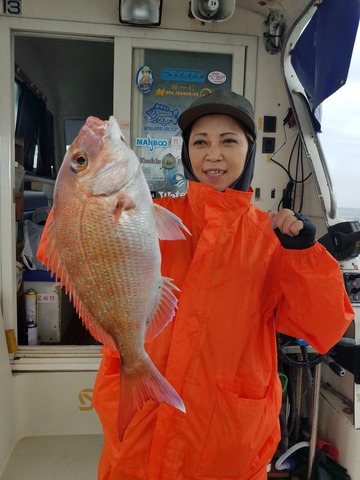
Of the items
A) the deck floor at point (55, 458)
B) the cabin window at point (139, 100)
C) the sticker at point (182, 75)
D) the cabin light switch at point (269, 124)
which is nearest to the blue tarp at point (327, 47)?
the cabin light switch at point (269, 124)

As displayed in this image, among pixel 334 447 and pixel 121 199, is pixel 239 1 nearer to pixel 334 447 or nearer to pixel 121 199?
pixel 121 199

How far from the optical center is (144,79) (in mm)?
3330

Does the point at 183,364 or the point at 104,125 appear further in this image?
the point at 183,364

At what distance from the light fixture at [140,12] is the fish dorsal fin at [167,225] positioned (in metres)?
2.64

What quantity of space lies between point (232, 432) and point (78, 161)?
115 centimetres

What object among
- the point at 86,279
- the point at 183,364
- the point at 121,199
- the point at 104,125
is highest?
the point at 104,125

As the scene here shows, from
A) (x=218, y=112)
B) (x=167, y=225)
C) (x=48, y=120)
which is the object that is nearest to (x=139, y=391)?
(x=167, y=225)

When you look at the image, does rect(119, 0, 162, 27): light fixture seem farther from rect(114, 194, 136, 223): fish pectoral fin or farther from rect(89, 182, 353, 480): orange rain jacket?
rect(114, 194, 136, 223): fish pectoral fin

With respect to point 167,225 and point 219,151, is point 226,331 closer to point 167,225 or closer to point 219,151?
point 167,225

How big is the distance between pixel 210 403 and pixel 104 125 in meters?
1.08

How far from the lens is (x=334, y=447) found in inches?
106

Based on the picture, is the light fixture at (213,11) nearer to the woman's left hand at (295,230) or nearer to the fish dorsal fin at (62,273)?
the woman's left hand at (295,230)

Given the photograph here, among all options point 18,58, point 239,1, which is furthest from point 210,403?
point 18,58

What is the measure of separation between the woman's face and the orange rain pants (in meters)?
0.11
